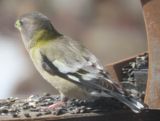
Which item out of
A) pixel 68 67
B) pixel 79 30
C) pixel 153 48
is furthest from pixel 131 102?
pixel 79 30

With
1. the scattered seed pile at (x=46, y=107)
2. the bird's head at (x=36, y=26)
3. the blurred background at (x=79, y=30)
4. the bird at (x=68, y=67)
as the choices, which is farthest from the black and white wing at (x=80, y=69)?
the blurred background at (x=79, y=30)

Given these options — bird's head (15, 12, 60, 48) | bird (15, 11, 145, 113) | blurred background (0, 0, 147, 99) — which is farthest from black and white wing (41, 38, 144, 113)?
blurred background (0, 0, 147, 99)

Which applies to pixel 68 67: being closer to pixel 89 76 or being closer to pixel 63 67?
pixel 63 67

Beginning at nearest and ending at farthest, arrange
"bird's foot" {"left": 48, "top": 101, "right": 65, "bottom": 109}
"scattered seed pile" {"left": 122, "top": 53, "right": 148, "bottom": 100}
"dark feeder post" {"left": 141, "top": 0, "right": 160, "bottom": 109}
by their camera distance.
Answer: "dark feeder post" {"left": 141, "top": 0, "right": 160, "bottom": 109} → "bird's foot" {"left": 48, "top": 101, "right": 65, "bottom": 109} → "scattered seed pile" {"left": 122, "top": 53, "right": 148, "bottom": 100}

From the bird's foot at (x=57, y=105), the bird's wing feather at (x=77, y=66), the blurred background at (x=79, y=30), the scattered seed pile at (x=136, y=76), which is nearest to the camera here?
the bird's wing feather at (x=77, y=66)

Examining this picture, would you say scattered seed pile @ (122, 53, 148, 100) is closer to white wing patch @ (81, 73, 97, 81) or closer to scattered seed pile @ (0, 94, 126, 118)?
scattered seed pile @ (0, 94, 126, 118)

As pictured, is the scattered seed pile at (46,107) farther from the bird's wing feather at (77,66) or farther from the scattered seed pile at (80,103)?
the bird's wing feather at (77,66)
